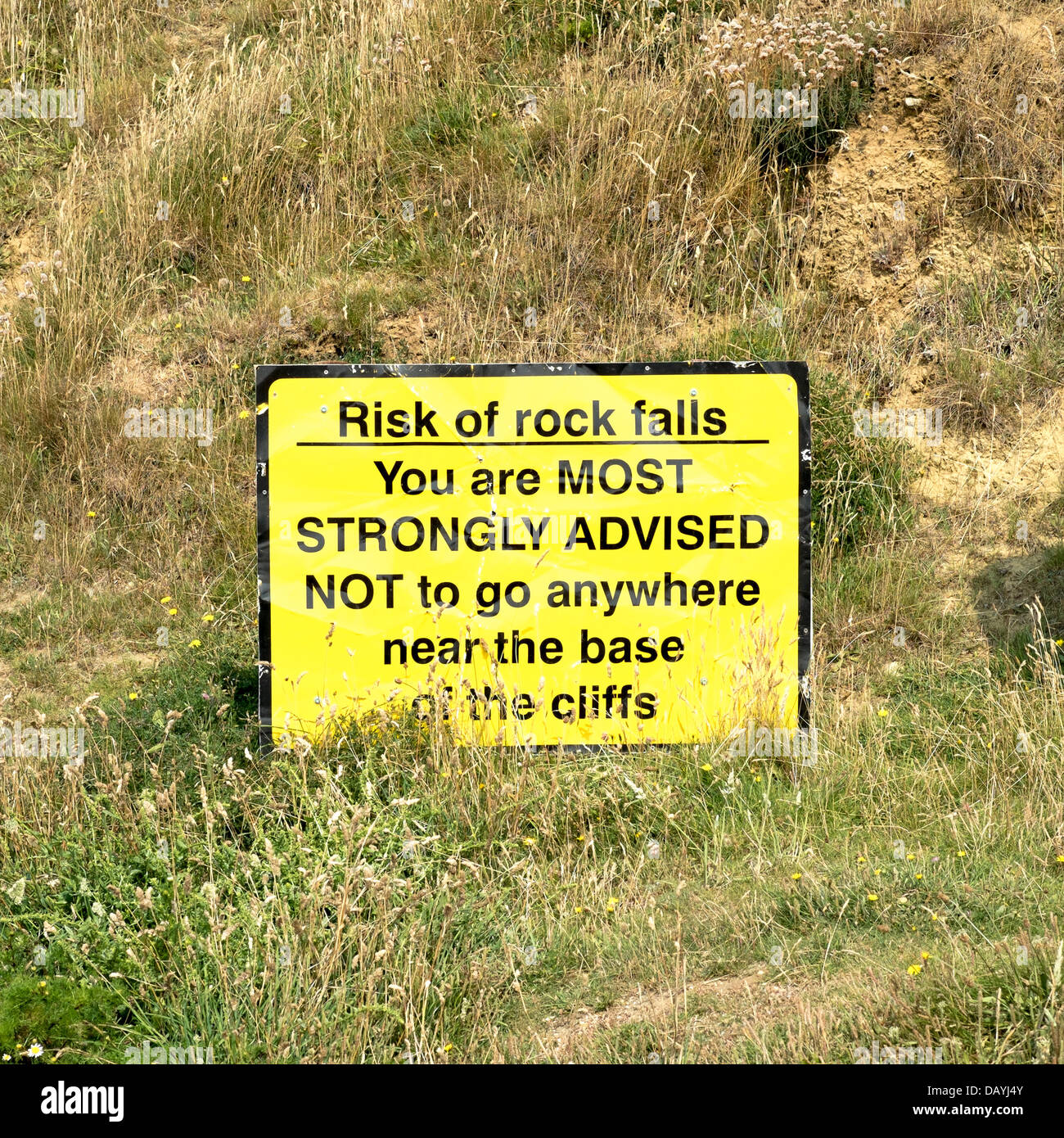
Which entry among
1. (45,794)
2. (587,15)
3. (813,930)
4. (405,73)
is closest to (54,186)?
(405,73)

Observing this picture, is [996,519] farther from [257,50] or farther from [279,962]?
[257,50]

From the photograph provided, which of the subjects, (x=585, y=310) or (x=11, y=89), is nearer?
(x=585, y=310)

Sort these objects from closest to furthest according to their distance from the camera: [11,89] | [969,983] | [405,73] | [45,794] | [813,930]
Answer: [969,983] < [813,930] < [45,794] < [405,73] < [11,89]

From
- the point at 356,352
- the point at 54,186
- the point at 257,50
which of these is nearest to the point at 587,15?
the point at 257,50

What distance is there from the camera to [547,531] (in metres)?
4.70

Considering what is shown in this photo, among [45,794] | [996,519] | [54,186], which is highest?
[54,186]

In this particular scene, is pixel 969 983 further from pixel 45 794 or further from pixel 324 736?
pixel 45 794

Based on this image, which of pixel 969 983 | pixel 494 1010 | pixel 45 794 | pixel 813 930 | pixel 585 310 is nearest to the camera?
pixel 969 983

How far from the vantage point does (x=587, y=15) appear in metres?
7.61

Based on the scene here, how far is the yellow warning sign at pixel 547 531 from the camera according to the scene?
4637mm

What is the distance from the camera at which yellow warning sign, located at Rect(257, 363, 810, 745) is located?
15.2ft

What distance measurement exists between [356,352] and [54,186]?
283 cm

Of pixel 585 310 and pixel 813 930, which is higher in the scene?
pixel 585 310

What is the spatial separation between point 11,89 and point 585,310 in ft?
15.6
